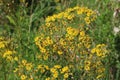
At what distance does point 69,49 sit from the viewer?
4.15 m

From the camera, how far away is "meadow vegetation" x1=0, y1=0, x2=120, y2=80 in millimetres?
4008

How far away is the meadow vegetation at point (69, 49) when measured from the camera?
4008 mm

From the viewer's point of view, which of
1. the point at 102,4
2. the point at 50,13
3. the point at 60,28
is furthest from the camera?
the point at 50,13

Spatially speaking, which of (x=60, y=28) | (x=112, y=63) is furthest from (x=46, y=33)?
(x=112, y=63)

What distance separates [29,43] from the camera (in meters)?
5.23

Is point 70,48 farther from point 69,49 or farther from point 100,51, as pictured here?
point 100,51

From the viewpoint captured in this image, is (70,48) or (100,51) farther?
(70,48)

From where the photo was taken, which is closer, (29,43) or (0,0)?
(29,43)

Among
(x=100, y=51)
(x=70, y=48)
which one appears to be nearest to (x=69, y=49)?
(x=70, y=48)

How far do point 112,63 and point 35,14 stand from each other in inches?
79.0

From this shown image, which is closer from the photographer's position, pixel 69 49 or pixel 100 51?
pixel 100 51

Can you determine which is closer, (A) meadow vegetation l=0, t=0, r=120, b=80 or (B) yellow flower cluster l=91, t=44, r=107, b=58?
(B) yellow flower cluster l=91, t=44, r=107, b=58

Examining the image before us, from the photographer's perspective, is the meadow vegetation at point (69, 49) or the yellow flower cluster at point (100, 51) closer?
the yellow flower cluster at point (100, 51)

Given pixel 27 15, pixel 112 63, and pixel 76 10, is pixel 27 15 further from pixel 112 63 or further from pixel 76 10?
pixel 112 63
